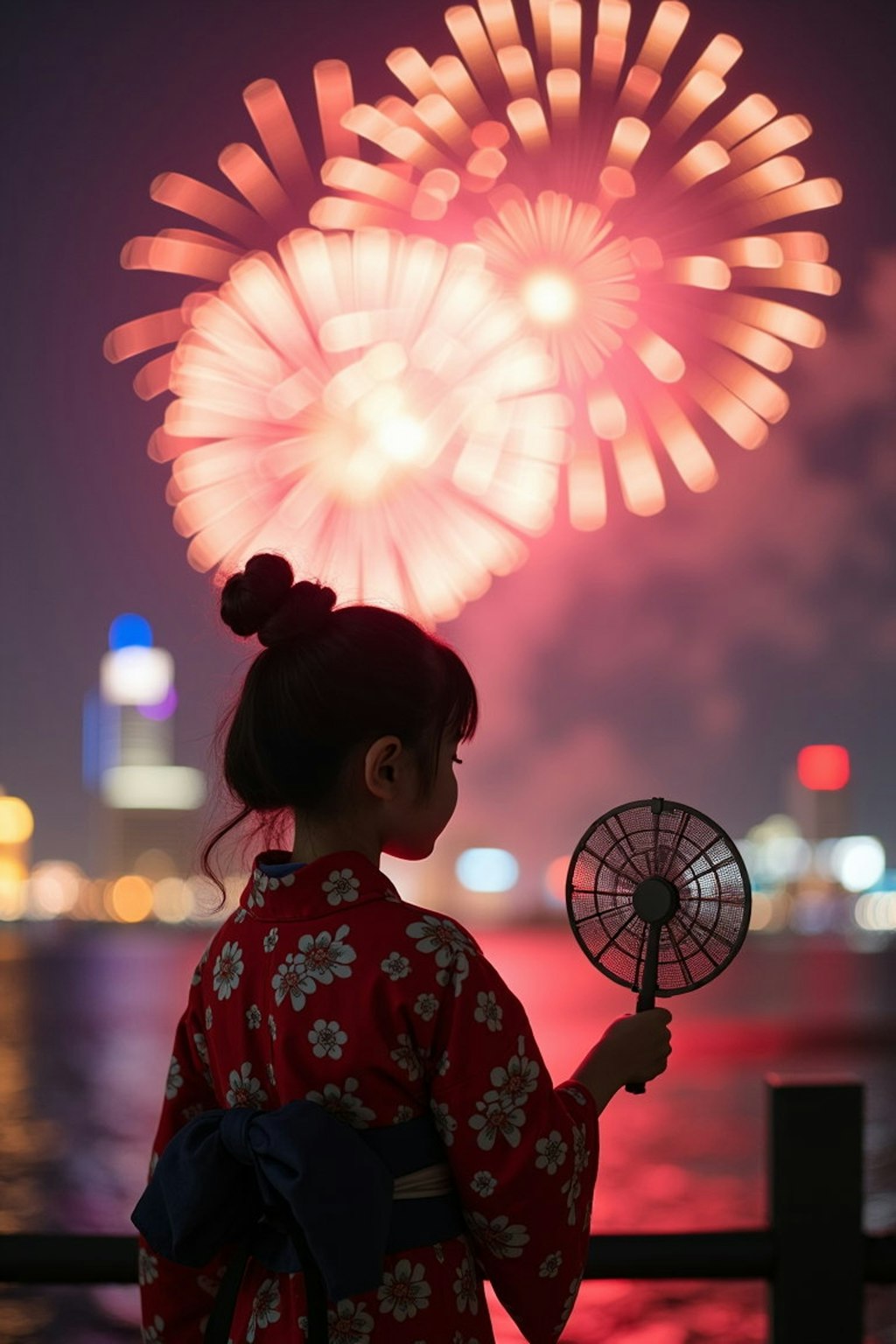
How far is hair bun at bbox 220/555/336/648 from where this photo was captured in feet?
4.57

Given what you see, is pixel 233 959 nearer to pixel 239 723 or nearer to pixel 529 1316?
pixel 239 723

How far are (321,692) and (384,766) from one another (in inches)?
3.5

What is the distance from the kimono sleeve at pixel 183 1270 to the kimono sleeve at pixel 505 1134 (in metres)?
0.32

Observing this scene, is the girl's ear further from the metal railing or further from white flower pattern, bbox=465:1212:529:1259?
the metal railing

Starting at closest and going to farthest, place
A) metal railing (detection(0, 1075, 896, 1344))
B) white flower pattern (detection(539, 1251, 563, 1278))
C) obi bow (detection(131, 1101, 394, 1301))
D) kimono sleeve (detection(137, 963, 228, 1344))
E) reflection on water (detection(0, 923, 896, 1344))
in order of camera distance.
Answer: obi bow (detection(131, 1101, 394, 1301)), white flower pattern (detection(539, 1251, 563, 1278)), kimono sleeve (detection(137, 963, 228, 1344)), metal railing (detection(0, 1075, 896, 1344)), reflection on water (detection(0, 923, 896, 1344))

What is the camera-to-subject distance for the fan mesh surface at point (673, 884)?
1.34 metres

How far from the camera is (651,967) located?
1337 mm

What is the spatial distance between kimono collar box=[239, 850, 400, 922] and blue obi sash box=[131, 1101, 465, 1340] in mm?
178

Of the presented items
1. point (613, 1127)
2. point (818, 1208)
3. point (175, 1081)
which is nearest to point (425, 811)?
point (175, 1081)

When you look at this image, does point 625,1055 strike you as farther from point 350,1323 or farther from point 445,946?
point 350,1323

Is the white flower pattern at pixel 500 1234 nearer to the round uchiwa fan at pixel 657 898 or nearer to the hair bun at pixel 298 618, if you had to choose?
the round uchiwa fan at pixel 657 898

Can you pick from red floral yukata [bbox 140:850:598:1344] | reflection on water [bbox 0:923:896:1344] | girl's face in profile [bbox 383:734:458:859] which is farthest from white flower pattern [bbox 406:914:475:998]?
reflection on water [bbox 0:923:896:1344]

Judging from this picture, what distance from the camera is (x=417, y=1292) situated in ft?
4.24

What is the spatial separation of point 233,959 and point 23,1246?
653 mm
